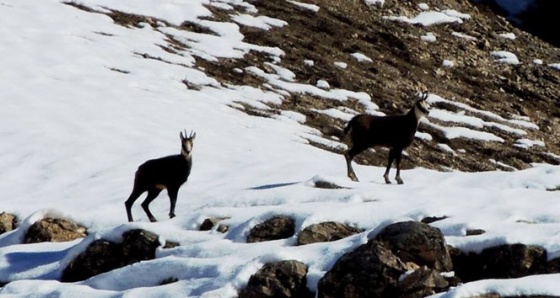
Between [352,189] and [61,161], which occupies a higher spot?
[352,189]

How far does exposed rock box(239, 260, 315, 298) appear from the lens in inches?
426

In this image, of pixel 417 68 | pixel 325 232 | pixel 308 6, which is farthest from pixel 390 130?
pixel 308 6

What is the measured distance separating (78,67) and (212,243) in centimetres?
1637

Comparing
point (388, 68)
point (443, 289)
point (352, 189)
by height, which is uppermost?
point (443, 289)

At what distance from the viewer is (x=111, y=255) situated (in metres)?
12.8

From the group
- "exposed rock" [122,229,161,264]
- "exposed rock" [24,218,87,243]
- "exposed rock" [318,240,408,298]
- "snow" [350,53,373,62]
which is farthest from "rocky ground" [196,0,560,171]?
"exposed rock" [318,240,408,298]

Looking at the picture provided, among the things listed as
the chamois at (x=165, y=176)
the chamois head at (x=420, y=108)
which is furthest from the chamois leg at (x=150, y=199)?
the chamois head at (x=420, y=108)

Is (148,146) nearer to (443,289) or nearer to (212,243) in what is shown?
(212,243)

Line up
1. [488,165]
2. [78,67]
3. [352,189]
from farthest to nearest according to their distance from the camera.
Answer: [78,67]
[488,165]
[352,189]

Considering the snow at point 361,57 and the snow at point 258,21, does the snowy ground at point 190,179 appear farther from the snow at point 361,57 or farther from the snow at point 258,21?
the snow at point 361,57

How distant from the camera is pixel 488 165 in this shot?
2586cm

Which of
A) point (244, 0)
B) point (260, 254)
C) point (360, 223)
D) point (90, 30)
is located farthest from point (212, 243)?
point (244, 0)

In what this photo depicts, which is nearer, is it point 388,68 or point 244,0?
point 388,68

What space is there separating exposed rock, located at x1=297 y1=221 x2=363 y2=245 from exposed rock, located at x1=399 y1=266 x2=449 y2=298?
201 centimetres
